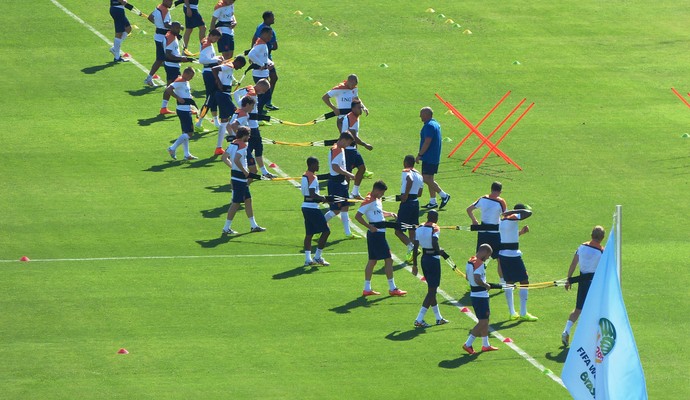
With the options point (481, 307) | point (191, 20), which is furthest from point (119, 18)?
point (481, 307)

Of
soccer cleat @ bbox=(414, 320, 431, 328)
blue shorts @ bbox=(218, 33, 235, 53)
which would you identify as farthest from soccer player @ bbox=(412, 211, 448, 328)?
blue shorts @ bbox=(218, 33, 235, 53)

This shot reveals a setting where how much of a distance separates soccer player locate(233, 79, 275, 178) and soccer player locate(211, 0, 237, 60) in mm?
5683

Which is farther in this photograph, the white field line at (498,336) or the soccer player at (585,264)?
the soccer player at (585,264)

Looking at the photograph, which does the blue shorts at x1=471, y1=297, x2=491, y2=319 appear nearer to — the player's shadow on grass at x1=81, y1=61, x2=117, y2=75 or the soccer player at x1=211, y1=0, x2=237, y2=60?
the soccer player at x1=211, y1=0, x2=237, y2=60

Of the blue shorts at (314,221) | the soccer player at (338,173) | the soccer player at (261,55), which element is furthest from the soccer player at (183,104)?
the blue shorts at (314,221)

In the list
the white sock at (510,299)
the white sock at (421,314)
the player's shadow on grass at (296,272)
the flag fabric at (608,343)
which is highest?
the flag fabric at (608,343)

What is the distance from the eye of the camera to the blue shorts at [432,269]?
83.0ft

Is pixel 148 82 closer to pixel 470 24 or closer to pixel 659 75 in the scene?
pixel 470 24

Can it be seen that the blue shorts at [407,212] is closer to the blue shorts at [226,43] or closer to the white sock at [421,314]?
the white sock at [421,314]

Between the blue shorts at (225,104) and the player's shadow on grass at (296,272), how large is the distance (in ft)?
23.8

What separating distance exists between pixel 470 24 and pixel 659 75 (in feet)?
23.3

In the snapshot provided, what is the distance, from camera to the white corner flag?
15789 mm

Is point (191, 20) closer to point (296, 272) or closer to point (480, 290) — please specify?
point (296, 272)

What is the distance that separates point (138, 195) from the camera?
3328 cm
